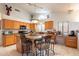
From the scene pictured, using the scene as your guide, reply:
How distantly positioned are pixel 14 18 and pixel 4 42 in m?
0.62

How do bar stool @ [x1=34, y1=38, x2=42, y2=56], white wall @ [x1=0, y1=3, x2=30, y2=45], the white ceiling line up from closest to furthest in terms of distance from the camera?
1. the white ceiling
2. white wall @ [x1=0, y1=3, x2=30, y2=45]
3. bar stool @ [x1=34, y1=38, x2=42, y2=56]

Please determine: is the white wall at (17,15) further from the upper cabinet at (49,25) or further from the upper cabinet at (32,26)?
the upper cabinet at (49,25)

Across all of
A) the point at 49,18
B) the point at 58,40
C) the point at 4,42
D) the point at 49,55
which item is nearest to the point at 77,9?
the point at 49,18

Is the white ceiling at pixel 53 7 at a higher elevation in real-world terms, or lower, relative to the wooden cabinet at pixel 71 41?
higher

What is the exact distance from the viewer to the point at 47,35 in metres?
2.86

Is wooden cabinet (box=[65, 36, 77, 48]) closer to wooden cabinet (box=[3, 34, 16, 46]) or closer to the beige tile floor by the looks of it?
the beige tile floor

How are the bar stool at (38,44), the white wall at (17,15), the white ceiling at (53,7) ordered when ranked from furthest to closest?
1. the bar stool at (38,44)
2. the white wall at (17,15)
3. the white ceiling at (53,7)

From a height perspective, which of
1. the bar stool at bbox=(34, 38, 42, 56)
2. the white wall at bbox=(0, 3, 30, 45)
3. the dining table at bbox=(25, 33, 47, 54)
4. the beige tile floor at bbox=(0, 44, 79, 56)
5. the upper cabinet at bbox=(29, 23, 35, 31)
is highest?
the white wall at bbox=(0, 3, 30, 45)

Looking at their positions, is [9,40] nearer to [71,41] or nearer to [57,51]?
[57,51]

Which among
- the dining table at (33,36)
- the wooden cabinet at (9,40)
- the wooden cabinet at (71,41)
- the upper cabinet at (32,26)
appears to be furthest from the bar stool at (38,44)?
the wooden cabinet at (71,41)

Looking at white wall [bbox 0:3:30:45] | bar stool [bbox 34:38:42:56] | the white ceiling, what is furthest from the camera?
bar stool [bbox 34:38:42:56]

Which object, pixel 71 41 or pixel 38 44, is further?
pixel 71 41

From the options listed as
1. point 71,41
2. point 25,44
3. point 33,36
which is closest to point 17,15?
point 33,36

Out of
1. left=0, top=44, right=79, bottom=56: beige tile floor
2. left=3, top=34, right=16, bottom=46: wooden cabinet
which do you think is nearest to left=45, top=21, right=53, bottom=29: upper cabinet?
left=0, top=44, right=79, bottom=56: beige tile floor
